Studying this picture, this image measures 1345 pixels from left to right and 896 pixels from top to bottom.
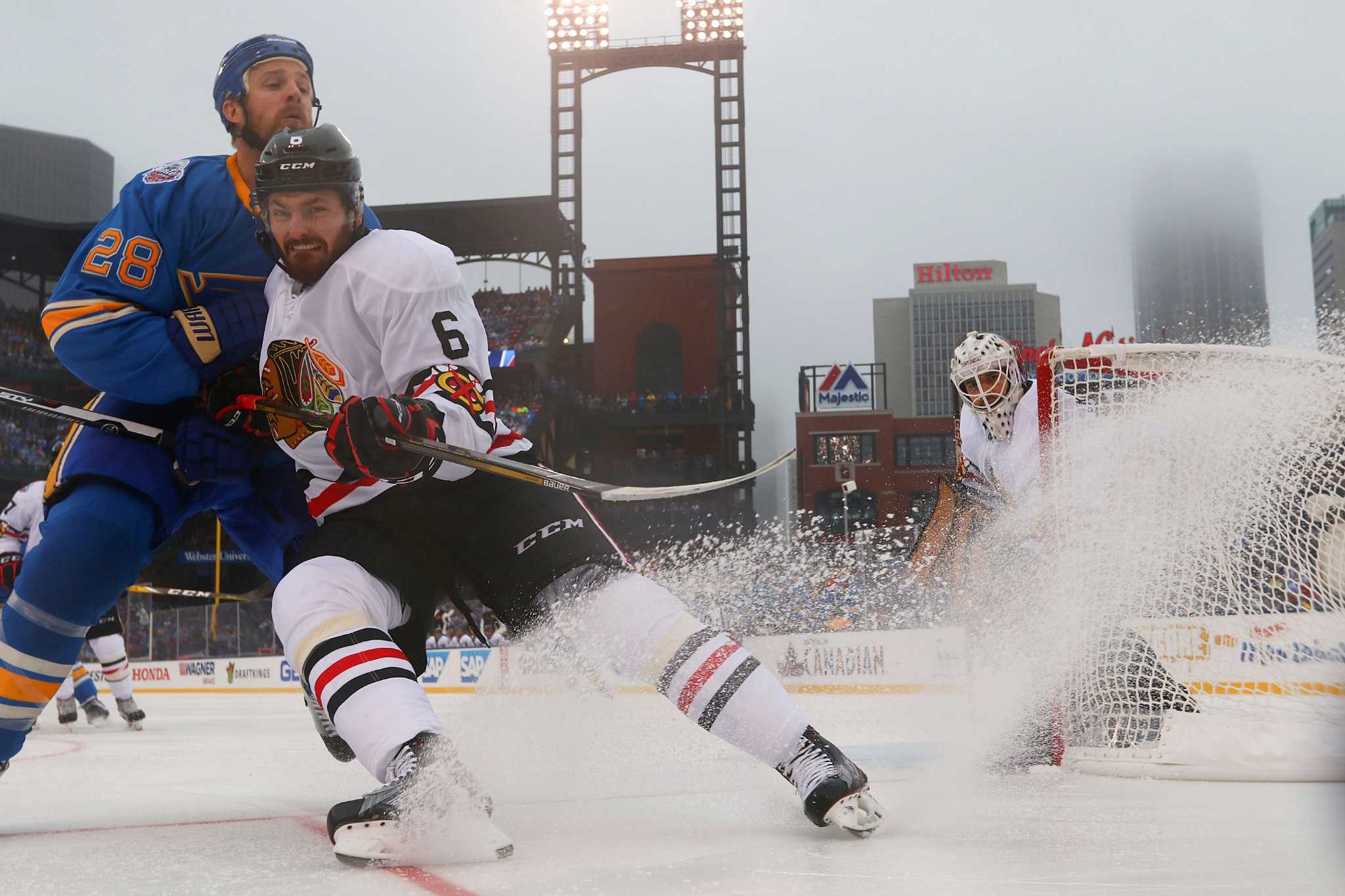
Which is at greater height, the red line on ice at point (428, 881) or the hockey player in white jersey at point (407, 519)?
the hockey player in white jersey at point (407, 519)

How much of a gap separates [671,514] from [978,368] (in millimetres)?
14093

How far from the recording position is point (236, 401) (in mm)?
1818

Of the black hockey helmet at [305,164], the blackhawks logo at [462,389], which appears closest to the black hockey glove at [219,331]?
the black hockey helmet at [305,164]

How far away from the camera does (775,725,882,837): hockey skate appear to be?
1.49 m

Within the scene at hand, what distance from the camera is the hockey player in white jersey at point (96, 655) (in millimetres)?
5246

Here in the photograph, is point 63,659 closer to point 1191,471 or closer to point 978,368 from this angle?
point 978,368

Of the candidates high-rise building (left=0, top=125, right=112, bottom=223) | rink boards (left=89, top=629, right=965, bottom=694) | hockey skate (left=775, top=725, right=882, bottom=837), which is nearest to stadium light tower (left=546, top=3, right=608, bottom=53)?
rink boards (left=89, top=629, right=965, bottom=694)

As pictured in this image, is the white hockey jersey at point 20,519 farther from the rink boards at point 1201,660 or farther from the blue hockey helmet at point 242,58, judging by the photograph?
the blue hockey helmet at point 242,58

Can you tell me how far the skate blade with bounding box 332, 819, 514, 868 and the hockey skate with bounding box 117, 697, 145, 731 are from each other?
456 cm

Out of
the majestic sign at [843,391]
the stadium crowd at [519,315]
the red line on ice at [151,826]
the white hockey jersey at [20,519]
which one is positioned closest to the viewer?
the red line on ice at [151,826]

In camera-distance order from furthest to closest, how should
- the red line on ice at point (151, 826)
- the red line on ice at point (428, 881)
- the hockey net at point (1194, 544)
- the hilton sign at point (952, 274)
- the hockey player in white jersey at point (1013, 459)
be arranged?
the hilton sign at point (952, 274), the hockey player in white jersey at point (1013, 459), the hockey net at point (1194, 544), the red line on ice at point (151, 826), the red line on ice at point (428, 881)

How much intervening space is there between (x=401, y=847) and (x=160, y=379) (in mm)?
903

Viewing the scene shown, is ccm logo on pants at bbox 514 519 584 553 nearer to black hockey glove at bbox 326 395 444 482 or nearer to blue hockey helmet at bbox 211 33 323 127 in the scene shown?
black hockey glove at bbox 326 395 444 482

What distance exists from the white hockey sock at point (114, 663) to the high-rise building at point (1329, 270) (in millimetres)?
5159
